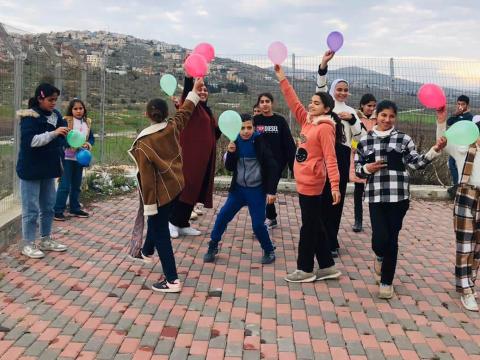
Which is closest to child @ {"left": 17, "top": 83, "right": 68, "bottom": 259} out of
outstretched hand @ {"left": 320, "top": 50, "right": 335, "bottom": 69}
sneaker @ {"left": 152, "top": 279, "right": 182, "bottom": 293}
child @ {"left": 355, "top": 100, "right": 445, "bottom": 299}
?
sneaker @ {"left": 152, "top": 279, "right": 182, "bottom": 293}

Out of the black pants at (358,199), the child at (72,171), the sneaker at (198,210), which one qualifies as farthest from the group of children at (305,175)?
the sneaker at (198,210)

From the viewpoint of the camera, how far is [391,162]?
14.1ft

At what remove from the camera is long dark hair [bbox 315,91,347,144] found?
4.49 m

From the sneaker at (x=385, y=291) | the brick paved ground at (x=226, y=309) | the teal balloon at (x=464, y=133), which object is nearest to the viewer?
the brick paved ground at (x=226, y=309)

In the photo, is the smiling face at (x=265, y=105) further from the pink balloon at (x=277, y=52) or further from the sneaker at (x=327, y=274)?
the sneaker at (x=327, y=274)

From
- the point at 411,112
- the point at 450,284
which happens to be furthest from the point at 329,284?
the point at 411,112

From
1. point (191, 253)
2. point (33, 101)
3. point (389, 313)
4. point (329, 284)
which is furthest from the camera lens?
point (191, 253)

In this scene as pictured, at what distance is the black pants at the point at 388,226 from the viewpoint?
170 inches

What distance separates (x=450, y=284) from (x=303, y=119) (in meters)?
2.17

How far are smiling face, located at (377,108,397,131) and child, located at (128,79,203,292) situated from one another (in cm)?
174

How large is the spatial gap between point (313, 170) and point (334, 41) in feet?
5.47

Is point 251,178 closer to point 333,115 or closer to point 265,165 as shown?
Result: point 265,165

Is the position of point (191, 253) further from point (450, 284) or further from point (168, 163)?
point (450, 284)

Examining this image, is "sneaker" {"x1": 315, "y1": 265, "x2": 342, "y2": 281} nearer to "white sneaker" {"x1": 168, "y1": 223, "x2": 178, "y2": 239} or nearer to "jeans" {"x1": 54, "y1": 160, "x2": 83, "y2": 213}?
"white sneaker" {"x1": 168, "y1": 223, "x2": 178, "y2": 239}
